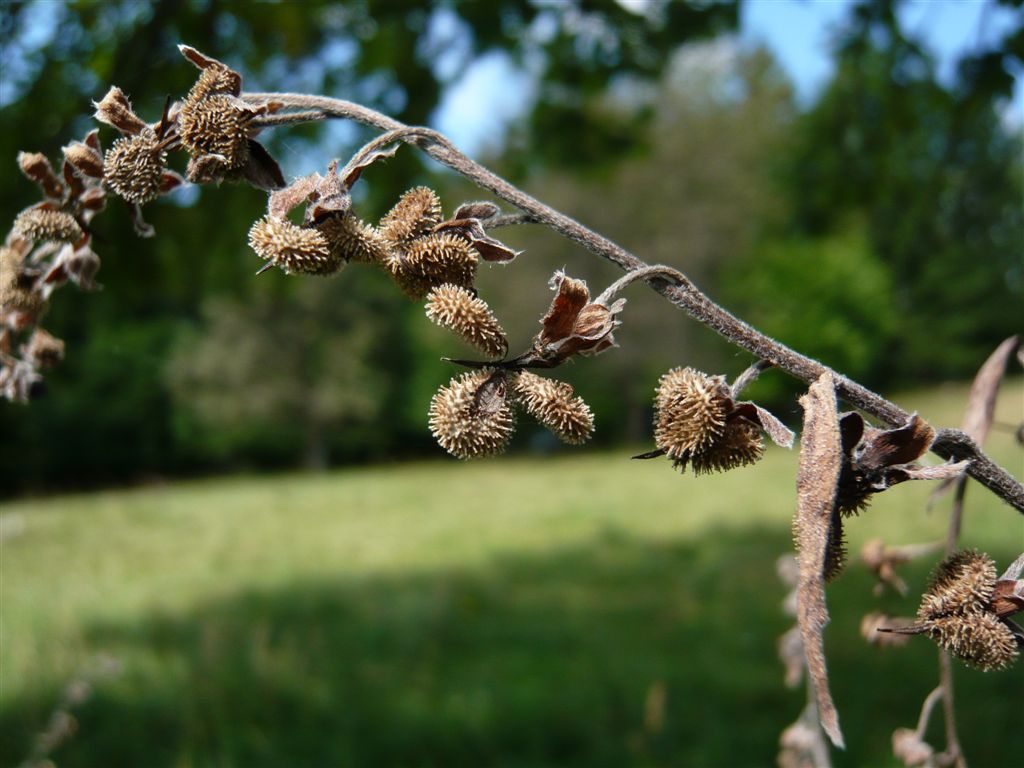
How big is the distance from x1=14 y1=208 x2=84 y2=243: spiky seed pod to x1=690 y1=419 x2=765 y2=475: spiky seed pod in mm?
658

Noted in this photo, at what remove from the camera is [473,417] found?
0.65 m

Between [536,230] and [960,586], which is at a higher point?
Result: [536,230]

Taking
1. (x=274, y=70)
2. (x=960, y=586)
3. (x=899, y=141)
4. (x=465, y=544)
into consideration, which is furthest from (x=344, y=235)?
(x=465, y=544)

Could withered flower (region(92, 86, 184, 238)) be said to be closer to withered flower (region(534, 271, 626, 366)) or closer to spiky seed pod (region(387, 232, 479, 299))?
spiky seed pod (region(387, 232, 479, 299))

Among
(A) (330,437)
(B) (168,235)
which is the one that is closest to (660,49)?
(B) (168,235)

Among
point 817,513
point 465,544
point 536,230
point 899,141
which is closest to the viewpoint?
point 817,513

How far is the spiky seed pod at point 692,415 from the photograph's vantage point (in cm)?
63

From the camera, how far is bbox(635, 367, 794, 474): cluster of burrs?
623 millimetres

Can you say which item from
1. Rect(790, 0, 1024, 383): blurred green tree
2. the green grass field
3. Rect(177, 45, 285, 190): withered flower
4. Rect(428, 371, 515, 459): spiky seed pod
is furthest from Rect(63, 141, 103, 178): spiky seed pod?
Rect(790, 0, 1024, 383): blurred green tree

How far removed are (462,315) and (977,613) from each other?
16.3 inches

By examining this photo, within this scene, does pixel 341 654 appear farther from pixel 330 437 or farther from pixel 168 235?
pixel 330 437

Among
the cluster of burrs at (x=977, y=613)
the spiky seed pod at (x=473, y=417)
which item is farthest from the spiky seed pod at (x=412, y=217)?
the cluster of burrs at (x=977, y=613)

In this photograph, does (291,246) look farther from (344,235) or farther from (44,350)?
(44,350)

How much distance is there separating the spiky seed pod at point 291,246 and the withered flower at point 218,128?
66mm
